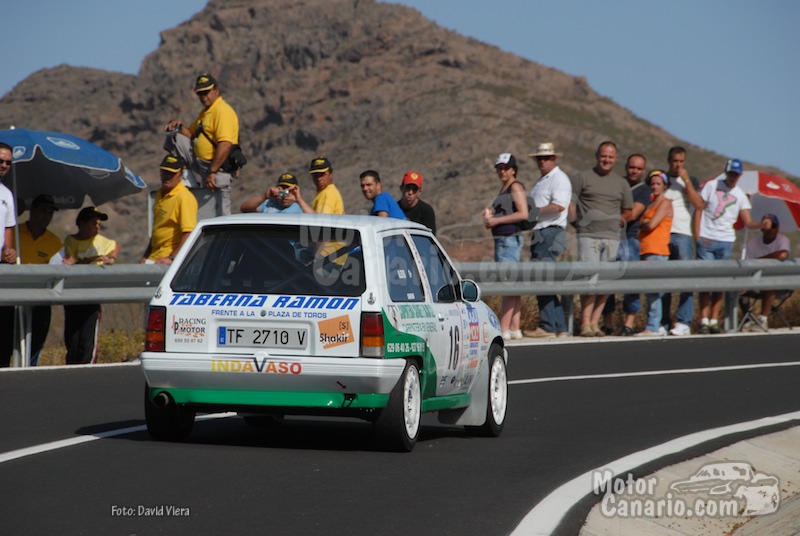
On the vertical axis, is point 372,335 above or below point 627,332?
above

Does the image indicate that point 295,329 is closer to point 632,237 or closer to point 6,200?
point 6,200

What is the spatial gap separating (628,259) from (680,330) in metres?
1.28

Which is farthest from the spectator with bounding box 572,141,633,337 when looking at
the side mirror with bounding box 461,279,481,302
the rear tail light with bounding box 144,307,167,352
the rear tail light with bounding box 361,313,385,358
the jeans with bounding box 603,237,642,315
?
A: the rear tail light with bounding box 144,307,167,352

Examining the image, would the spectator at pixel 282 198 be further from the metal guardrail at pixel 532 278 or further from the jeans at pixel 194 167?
the metal guardrail at pixel 532 278

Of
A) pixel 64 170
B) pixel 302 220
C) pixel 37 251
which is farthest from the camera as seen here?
pixel 64 170

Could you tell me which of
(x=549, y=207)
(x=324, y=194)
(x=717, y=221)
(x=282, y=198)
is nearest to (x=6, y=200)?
(x=282, y=198)

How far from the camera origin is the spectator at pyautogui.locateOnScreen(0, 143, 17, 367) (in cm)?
1386

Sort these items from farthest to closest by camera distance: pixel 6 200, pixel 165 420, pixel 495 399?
pixel 6 200 → pixel 495 399 → pixel 165 420

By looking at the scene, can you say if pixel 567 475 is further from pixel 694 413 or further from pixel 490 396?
pixel 694 413

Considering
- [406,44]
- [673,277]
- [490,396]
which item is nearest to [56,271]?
[490,396]

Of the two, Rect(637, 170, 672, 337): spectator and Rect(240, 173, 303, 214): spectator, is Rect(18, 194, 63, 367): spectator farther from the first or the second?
Rect(637, 170, 672, 337): spectator

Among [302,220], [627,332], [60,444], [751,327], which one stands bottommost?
[751,327]

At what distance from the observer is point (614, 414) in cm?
1145

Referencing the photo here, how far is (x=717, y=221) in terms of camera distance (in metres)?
19.3
